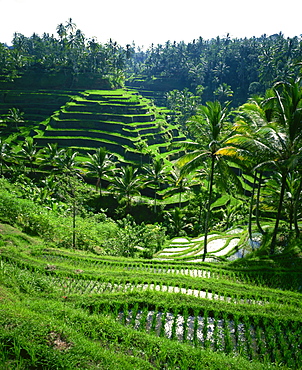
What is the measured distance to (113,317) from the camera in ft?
23.6

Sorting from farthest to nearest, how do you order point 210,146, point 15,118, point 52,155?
point 15,118
point 52,155
point 210,146

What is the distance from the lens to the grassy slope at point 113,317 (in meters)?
5.23

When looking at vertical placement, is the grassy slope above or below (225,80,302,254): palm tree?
below

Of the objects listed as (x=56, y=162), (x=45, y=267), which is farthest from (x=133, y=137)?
(x=45, y=267)

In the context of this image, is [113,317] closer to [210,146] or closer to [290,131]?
[210,146]

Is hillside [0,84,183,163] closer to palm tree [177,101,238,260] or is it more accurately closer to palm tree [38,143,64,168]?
palm tree [38,143,64,168]

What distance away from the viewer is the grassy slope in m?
5.23

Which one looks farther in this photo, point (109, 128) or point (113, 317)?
point (109, 128)

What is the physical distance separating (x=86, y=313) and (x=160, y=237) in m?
13.2

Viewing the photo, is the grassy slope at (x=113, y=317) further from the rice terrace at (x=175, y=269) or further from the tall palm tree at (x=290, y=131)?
the tall palm tree at (x=290, y=131)

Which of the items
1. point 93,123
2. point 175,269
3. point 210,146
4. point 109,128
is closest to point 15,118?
point 93,123

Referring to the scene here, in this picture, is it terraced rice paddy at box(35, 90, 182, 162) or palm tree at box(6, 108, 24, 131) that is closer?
terraced rice paddy at box(35, 90, 182, 162)

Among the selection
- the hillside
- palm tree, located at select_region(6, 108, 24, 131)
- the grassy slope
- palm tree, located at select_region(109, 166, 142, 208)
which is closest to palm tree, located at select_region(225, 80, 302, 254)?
the grassy slope

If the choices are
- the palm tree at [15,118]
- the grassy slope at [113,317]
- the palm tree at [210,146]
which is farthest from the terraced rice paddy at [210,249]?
the palm tree at [15,118]
